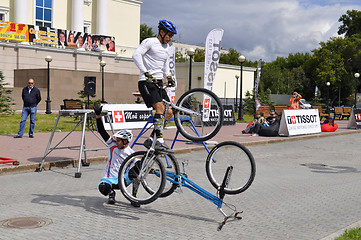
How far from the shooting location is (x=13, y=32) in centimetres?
4178

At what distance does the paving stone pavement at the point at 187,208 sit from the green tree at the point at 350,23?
78.2m

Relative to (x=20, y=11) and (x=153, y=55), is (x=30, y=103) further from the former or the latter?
(x=20, y=11)

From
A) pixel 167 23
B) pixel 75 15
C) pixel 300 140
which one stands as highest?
pixel 75 15

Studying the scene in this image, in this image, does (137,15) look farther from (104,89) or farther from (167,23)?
(167,23)

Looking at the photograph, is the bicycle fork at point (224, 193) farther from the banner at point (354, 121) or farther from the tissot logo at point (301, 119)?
the banner at point (354, 121)

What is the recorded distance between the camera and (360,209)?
22.3ft

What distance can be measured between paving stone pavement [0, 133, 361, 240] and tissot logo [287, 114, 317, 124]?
31.1 ft

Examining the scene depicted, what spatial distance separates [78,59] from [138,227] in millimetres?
43689

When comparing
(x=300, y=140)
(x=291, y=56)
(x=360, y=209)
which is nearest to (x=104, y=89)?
(x=300, y=140)

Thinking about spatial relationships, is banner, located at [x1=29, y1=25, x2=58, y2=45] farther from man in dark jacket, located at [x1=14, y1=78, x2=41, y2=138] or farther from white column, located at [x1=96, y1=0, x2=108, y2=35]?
man in dark jacket, located at [x1=14, y1=78, x2=41, y2=138]

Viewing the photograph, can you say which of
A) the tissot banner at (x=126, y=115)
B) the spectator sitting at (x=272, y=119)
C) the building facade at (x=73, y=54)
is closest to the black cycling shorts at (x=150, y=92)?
the tissot banner at (x=126, y=115)

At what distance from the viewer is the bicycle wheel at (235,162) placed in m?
6.06

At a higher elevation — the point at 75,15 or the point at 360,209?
the point at 75,15

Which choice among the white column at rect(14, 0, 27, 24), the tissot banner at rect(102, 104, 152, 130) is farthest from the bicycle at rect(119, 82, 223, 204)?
the white column at rect(14, 0, 27, 24)
